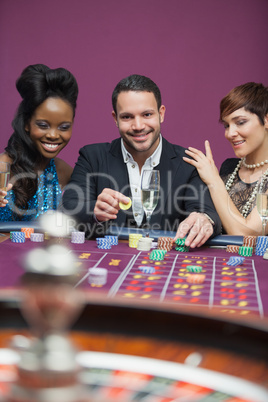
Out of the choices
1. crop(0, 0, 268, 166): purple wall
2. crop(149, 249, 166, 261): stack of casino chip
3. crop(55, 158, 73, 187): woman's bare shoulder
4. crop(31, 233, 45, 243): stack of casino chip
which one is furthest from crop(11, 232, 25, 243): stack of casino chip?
crop(0, 0, 268, 166): purple wall

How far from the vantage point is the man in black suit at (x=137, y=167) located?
2590mm

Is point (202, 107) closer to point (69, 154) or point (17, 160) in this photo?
point (69, 154)

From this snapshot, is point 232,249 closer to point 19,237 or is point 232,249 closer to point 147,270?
point 147,270

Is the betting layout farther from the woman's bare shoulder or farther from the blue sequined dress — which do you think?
the woman's bare shoulder

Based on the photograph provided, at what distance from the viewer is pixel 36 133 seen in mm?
2713

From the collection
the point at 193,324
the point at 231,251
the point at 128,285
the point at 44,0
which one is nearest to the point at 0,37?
the point at 44,0

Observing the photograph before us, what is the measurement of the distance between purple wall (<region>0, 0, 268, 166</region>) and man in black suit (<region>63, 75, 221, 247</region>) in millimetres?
1608

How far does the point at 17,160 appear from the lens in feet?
9.25

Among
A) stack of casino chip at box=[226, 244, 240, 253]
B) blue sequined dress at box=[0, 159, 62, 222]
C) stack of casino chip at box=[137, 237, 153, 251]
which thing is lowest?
stack of casino chip at box=[226, 244, 240, 253]

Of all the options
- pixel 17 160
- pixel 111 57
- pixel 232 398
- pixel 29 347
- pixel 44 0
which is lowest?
pixel 232 398

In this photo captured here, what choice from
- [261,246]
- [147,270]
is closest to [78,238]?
[147,270]

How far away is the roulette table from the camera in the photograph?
76 cm

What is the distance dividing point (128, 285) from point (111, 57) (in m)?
3.52

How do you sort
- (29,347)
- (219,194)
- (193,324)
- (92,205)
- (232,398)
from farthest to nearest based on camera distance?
(219,194), (92,205), (193,324), (232,398), (29,347)
